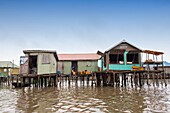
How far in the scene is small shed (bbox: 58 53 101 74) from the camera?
38344 mm

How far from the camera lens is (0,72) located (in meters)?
41.3

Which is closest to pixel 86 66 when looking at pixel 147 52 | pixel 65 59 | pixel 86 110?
pixel 65 59

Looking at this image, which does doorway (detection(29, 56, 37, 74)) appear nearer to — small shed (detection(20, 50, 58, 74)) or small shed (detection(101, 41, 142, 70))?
small shed (detection(20, 50, 58, 74))

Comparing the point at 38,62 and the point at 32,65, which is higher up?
the point at 38,62

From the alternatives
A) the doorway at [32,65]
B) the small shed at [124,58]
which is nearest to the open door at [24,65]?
the doorway at [32,65]

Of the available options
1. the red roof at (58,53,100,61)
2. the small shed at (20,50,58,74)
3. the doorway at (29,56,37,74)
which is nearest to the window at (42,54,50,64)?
the small shed at (20,50,58,74)

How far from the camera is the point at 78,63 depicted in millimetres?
38875

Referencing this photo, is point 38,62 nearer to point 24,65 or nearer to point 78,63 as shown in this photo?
point 24,65

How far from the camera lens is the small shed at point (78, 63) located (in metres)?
38.3

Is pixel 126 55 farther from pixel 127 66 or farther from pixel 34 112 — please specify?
pixel 34 112

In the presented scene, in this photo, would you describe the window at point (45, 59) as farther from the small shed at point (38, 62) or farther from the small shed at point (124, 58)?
the small shed at point (124, 58)

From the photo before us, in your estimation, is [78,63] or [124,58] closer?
[124,58]

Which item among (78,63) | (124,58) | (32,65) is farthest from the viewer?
(78,63)

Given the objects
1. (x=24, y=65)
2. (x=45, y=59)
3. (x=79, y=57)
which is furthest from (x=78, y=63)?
(x=24, y=65)
